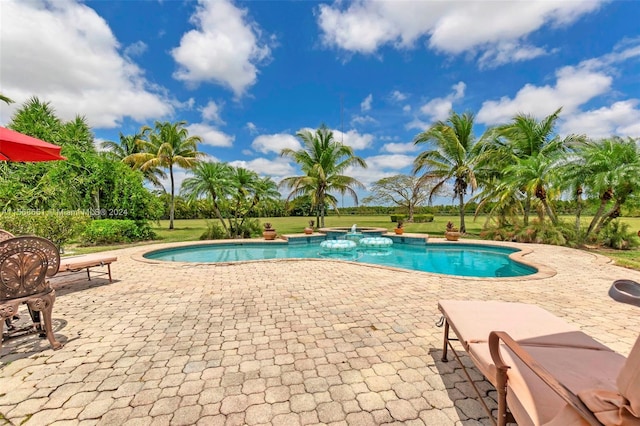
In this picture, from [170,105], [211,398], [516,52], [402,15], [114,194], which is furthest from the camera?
[170,105]

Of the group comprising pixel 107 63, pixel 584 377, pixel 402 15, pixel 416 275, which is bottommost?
pixel 416 275

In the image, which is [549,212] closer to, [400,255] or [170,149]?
[400,255]

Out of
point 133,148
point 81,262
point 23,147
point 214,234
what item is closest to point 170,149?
point 133,148

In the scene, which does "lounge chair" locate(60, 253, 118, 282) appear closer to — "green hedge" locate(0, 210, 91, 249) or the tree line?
"green hedge" locate(0, 210, 91, 249)

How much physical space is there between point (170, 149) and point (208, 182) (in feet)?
29.6

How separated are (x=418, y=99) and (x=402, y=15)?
1148 centimetres

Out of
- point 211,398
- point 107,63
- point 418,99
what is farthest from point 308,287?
point 418,99

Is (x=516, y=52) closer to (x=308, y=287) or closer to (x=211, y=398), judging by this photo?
(x=308, y=287)

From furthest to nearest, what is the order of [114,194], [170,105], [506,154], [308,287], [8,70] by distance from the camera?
[170,105] → [506,154] → [114,194] → [8,70] → [308,287]

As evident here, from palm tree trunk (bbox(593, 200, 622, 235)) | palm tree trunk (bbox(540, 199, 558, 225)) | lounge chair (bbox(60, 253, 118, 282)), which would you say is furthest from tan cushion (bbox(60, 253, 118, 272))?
palm tree trunk (bbox(593, 200, 622, 235))

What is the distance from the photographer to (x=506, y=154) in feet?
50.4

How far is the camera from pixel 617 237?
11.1 meters

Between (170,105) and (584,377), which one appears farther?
(170,105)

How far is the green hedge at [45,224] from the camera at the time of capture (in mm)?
8594
